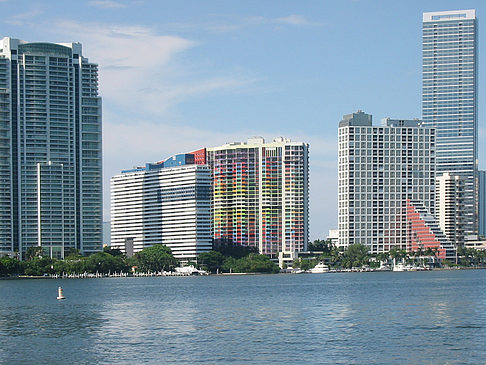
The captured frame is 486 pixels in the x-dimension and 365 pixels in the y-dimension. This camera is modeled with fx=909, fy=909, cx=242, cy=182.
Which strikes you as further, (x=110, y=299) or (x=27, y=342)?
(x=110, y=299)

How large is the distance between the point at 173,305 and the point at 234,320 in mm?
33828

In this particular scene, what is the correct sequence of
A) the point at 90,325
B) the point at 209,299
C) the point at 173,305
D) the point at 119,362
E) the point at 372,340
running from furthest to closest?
the point at 209,299 → the point at 173,305 → the point at 90,325 → the point at 372,340 → the point at 119,362

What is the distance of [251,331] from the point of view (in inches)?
3917

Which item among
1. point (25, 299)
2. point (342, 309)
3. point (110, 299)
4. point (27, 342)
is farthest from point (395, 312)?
point (25, 299)

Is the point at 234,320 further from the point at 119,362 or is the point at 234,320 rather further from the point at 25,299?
the point at 25,299

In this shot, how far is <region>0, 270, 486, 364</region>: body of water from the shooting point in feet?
263

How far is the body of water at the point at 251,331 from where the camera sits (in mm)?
80125

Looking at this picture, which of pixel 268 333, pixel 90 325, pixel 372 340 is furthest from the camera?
pixel 90 325

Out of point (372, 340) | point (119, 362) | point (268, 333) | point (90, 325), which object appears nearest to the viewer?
point (119, 362)

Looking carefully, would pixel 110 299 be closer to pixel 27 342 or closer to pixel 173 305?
pixel 173 305

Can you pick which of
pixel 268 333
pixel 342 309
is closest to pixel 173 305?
pixel 342 309

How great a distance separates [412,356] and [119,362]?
25201 mm

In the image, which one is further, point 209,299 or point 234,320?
point 209,299

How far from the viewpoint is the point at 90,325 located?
110 m
